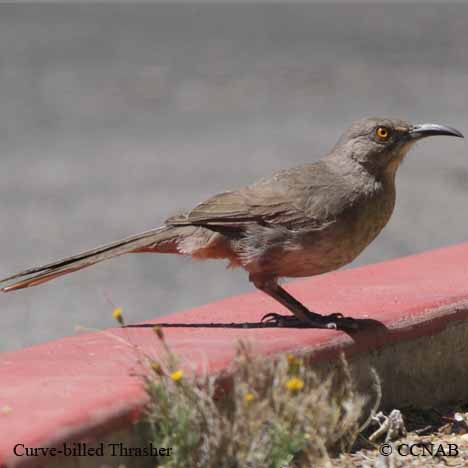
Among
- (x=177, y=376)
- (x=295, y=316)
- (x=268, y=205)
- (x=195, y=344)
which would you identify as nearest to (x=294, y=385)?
(x=177, y=376)

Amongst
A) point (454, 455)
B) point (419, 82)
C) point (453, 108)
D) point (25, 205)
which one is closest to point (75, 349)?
point (454, 455)

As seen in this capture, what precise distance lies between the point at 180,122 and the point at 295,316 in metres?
10.2

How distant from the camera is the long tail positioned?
5.15 meters

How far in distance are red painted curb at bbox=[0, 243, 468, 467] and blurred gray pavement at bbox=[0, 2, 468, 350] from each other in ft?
10.3

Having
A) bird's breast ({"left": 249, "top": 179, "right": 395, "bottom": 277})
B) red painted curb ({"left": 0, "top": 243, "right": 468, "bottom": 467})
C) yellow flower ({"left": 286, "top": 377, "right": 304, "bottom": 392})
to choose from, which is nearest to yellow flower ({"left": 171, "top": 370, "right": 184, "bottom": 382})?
red painted curb ({"left": 0, "top": 243, "right": 468, "bottom": 467})

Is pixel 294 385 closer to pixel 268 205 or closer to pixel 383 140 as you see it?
pixel 268 205

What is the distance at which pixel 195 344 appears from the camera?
172 inches

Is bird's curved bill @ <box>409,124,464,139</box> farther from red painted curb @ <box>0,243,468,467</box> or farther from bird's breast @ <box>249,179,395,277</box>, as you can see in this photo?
red painted curb @ <box>0,243,468,467</box>

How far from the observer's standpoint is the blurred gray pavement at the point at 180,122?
985 cm

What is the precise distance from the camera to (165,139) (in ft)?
46.7

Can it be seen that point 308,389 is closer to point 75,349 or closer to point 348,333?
point 348,333

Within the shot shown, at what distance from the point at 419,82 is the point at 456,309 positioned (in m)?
12.8

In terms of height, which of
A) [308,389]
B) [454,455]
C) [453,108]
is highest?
[453,108]

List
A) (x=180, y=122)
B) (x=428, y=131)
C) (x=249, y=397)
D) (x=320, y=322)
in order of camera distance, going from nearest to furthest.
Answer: (x=249, y=397) → (x=320, y=322) → (x=428, y=131) → (x=180, y=122)
